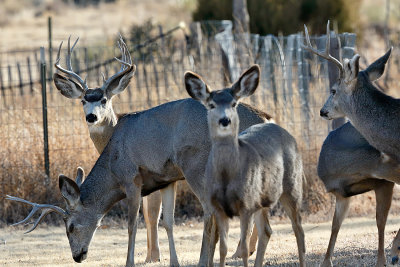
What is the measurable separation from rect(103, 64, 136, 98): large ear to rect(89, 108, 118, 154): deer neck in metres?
0.26

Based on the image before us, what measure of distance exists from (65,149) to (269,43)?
161 inches

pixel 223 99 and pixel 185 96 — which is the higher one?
pixel 223 99

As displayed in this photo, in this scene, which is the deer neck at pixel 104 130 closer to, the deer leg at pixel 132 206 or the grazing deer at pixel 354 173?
the deer leg at pixel 132 206

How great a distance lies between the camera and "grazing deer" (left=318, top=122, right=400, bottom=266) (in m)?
8.56

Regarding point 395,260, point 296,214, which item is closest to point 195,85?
point 296,214

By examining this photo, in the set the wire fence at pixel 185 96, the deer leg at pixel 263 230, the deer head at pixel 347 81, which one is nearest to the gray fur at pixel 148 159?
the deer leg at pixel 263 230

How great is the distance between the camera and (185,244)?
10.9 m

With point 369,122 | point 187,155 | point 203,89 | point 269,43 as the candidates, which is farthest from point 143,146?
point 269,43

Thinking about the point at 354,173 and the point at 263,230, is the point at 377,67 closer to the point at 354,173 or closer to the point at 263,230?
the point at 354,173

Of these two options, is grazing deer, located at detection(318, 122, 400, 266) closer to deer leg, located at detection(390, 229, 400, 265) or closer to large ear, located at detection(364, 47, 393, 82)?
deer leg, located at detection(390, 229, 400, 265)

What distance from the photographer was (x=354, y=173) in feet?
28.7

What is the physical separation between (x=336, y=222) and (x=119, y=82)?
10.5 ft

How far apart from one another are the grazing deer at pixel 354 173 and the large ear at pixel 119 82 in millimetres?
2576

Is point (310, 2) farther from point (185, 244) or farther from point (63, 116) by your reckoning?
point (185, 244)
